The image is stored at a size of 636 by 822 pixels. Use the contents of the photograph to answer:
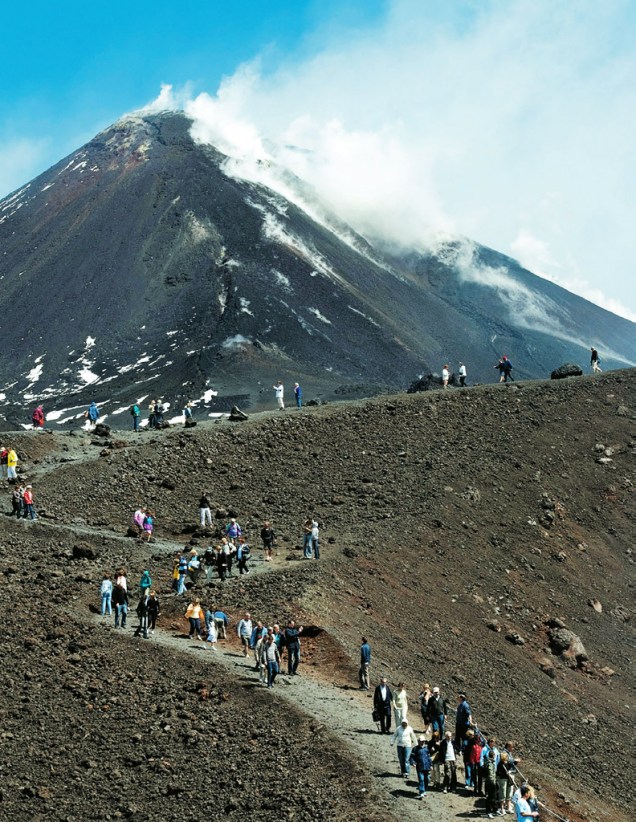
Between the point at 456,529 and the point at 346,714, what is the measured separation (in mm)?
18129

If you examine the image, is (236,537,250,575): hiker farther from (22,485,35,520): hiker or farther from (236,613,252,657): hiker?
(22,485,35,520): hiker

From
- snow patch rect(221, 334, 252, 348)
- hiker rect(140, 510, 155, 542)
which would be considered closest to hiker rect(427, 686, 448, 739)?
hiker rect(140, 510, 155, 542)

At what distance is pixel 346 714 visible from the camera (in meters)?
25.0

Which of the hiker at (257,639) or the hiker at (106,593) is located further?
the hiker at (106,593)

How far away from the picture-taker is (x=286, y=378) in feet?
301

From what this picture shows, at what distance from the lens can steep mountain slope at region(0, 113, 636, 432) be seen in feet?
330

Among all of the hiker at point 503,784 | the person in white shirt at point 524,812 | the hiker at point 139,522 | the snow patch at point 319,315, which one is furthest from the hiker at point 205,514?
the snow patch at point 319,315

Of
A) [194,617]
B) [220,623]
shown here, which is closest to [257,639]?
[194,617]

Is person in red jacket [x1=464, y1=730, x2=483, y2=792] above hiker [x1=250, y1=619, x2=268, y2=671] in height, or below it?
below

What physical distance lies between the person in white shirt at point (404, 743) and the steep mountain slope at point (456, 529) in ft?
21.0

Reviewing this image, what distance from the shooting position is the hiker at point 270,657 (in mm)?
25359

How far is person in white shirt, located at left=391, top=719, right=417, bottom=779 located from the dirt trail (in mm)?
169

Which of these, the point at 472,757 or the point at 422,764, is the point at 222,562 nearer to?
the point at 472,757

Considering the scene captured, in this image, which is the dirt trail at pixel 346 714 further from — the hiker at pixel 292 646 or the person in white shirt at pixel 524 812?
the person in white shirt at pixel 524 812
